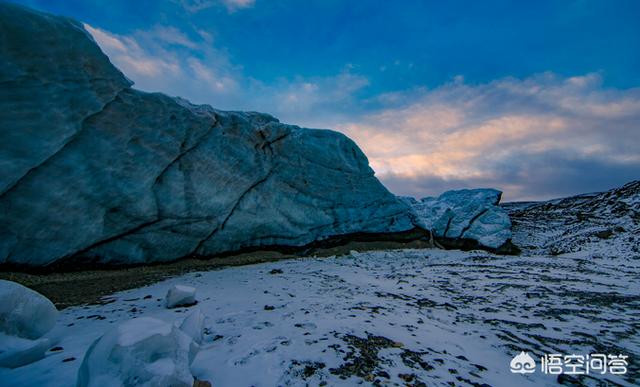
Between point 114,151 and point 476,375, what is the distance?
37.2 ft

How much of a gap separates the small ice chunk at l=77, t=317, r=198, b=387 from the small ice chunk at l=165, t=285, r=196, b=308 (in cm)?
286

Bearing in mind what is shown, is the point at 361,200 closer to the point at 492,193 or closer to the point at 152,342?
the point at 492,193

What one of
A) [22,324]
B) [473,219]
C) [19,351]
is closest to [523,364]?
[19,351]

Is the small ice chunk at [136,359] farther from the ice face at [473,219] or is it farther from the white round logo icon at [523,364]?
the ice face at [473,219]

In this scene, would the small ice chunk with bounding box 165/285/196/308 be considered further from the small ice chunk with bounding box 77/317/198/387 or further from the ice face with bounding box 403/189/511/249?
the ice face with bounding box 403/189/511/249

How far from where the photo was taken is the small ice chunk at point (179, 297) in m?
5.14

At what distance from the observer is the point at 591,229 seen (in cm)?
1798

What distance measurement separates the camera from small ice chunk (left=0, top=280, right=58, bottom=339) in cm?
331

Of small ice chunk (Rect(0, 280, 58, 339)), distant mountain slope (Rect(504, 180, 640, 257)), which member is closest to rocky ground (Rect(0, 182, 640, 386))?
small ice chunk (Rect(0, 280, 58, 339))

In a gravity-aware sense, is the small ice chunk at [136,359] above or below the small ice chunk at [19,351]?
above

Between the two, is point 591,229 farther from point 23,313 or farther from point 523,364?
point 23,313

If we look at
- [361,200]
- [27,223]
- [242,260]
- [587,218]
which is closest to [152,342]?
[27,223]

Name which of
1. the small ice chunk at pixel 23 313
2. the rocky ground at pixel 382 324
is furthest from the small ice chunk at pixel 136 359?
the small ice chunk at pixel 23 313

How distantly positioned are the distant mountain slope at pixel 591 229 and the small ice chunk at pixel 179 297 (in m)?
18.3
